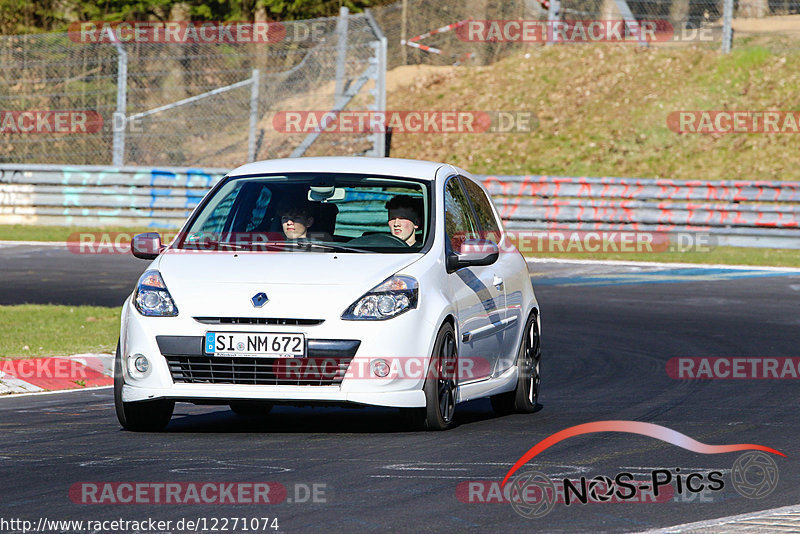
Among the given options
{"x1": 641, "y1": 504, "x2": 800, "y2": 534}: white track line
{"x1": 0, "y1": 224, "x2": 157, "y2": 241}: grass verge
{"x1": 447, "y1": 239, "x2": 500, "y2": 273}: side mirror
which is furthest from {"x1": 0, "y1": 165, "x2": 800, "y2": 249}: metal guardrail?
{"x1": 641, "y1": 504, "x2": 800, "y2": 534}: white track line

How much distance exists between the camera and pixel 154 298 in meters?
8.27

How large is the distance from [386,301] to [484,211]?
7.30ft

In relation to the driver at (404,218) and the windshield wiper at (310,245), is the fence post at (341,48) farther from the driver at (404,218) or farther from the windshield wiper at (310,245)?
the windshield wiper at (310,245)

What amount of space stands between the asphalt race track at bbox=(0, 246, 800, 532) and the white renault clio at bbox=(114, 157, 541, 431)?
0.29 meters

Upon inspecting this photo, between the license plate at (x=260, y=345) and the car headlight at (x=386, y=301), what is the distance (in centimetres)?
30

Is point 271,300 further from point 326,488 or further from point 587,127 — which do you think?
point 587,127

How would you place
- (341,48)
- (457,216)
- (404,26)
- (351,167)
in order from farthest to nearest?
(404,26) < (341,48) < (457,216) < (351,167)

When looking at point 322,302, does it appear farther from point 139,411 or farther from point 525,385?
point 525,385

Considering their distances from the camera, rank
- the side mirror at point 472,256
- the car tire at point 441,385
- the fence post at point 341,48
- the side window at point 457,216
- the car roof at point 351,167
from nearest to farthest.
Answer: the car tire at point 441,385
the side mirror at point 472,256
the side window at point 457,216
the car roof at point 351,167
the fence post at point 341,48

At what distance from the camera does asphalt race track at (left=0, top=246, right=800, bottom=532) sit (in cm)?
614

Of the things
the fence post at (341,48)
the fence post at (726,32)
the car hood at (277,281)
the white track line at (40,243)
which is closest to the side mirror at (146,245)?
the car hood at (277,281)

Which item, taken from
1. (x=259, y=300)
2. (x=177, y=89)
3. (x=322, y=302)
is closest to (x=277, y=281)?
(x=259, y=300)

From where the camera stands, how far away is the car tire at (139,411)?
330 inches

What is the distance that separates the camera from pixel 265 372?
804 cm
